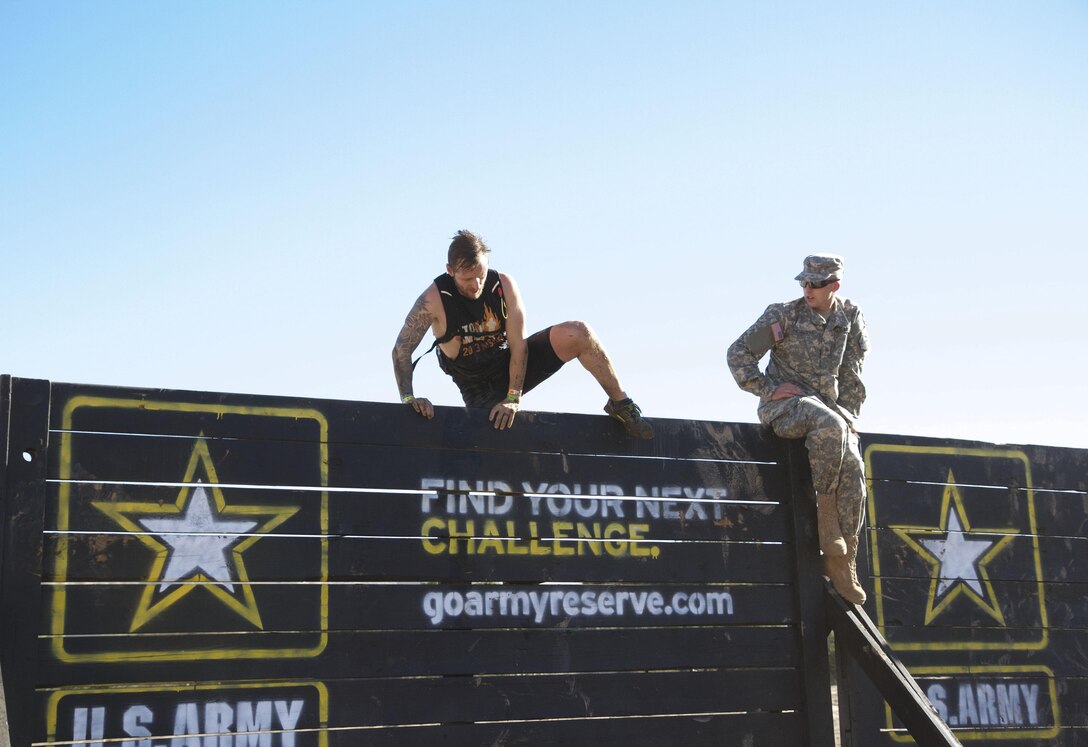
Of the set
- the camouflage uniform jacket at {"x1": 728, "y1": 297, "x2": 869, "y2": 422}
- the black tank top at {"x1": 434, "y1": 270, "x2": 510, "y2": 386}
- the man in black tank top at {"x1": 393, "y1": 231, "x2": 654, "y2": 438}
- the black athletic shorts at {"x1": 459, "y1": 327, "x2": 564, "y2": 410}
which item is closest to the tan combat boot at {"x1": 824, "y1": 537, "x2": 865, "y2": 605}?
the camouflage uniform jacket at {"x1": 728, "y1": 297, "x2": 869, "y2": 422}

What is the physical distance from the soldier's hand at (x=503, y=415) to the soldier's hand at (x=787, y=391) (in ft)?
4.94

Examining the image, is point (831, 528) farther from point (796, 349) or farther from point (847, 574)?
point (796, 349)

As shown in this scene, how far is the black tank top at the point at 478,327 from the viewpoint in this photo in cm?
597

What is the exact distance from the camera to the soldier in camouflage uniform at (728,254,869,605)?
6.11 meters

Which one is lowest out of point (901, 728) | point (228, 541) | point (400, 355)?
point (901, 728)

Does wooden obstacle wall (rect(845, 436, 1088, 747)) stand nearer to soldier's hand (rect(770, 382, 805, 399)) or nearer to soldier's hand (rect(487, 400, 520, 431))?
soldier's hand (rect(770, 382, 805, 399))

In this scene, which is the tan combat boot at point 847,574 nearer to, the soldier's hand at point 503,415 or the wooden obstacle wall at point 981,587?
the wooden obstacle wall at point 981,587

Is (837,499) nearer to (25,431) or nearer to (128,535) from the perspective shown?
(128,535)

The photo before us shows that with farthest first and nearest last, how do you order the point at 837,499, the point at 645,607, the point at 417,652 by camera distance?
1. the point at 837,499
2. the point at 645,607
3. the point at 417,652

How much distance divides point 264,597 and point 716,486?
2.42m

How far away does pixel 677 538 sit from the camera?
19.5ft

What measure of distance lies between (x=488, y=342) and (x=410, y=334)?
1.43ft

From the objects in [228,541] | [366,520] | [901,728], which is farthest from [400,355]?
[901,728]

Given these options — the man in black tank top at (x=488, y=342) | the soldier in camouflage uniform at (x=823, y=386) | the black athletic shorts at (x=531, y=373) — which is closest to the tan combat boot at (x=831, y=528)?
the soldier in camouflage uniform at (x=823, y=386)
